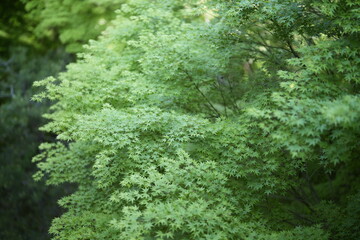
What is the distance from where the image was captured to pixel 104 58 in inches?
321

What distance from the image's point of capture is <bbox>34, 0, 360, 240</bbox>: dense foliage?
420 cm

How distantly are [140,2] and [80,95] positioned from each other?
3531 mm

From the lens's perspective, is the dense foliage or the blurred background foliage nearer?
the dense foliage

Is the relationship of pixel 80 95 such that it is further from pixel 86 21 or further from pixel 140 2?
pixel 86 21

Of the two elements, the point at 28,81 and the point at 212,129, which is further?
the point at 28,81

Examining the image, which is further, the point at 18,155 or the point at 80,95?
the point at 18,155

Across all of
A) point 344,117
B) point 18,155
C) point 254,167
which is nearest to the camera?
point 344,117

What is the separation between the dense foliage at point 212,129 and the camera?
4195 mm

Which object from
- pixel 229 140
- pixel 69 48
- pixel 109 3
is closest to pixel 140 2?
pixel 109 3

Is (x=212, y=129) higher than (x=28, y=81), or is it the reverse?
(x=212, y=129)

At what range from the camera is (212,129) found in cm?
559

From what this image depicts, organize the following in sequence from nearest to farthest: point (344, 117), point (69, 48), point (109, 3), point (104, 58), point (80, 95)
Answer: point (344, 117), point (80, 95), point (104, 58), point (109, 3), point (69, 48)

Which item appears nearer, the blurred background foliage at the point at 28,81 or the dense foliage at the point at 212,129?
the dense foliage at the point at 212,129

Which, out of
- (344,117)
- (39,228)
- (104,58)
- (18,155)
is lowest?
(39,228)
